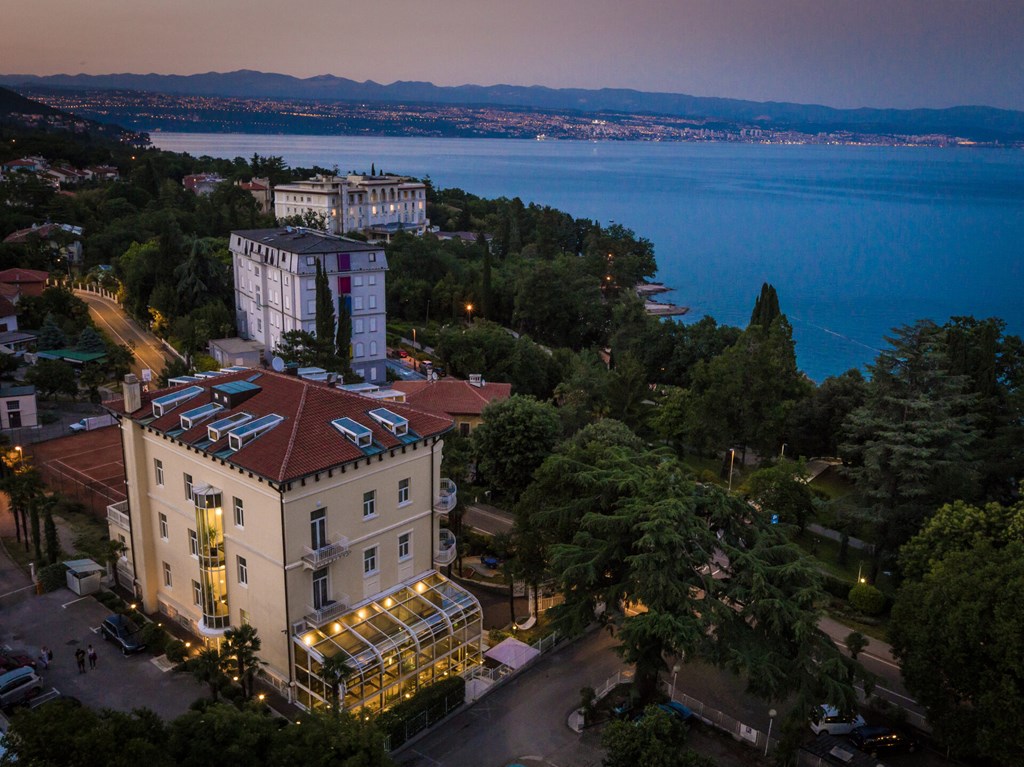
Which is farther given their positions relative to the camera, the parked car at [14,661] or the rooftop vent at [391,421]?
the rooftop vent at [391,421]

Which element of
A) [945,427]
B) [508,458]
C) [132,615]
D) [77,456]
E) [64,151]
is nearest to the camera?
Answer: [132,615]

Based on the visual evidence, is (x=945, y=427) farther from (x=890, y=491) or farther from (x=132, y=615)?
(x=132, y=615)

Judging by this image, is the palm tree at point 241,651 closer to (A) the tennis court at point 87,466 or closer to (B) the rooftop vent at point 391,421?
(B) the rooftop vent at point 391,421

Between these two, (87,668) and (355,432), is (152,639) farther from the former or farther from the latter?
(355,432)

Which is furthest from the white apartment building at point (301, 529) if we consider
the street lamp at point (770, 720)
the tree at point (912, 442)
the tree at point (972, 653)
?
the tree at point (912, 442)

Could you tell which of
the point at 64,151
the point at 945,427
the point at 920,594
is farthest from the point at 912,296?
the point at 64,151

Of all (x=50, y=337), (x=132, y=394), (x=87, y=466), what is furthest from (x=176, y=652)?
(x=50, y=337)
